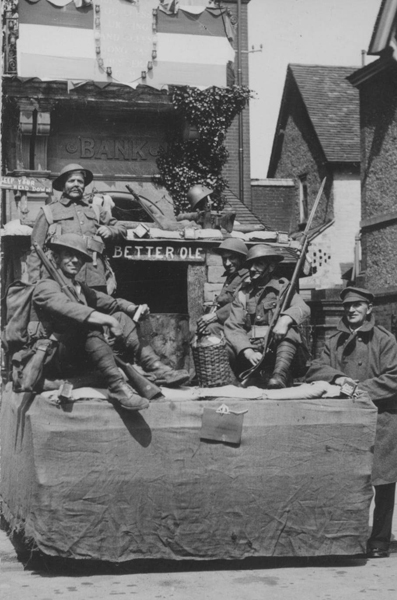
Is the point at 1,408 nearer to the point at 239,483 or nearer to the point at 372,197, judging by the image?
the point at 239,483

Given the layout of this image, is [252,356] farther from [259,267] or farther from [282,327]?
[259,267]

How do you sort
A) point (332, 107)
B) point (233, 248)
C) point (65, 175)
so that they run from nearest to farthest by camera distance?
point (233, 248)
point (65, 175)
point (332, 107)

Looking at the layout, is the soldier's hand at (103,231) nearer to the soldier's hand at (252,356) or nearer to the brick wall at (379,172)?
the soldier's hand at (252,356)

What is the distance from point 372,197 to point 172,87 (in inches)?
216

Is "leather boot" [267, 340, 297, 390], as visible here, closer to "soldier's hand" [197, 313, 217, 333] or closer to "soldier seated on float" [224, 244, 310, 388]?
"soldier seated on float" [224, 244, 310, 388]

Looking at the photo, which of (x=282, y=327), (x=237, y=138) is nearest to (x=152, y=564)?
(x=282, y=327)

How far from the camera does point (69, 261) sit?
616 cm

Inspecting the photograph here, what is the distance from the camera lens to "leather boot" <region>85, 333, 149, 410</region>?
558 cm

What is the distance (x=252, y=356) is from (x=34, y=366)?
1.62 meters

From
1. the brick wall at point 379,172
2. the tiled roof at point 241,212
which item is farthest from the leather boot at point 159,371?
the brick wall at point 379,172

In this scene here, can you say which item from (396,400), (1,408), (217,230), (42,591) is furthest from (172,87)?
(42,591)

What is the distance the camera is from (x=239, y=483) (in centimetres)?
580

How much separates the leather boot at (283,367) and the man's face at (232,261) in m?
1.24

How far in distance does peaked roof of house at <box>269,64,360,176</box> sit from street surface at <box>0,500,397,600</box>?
2039 centimetres
